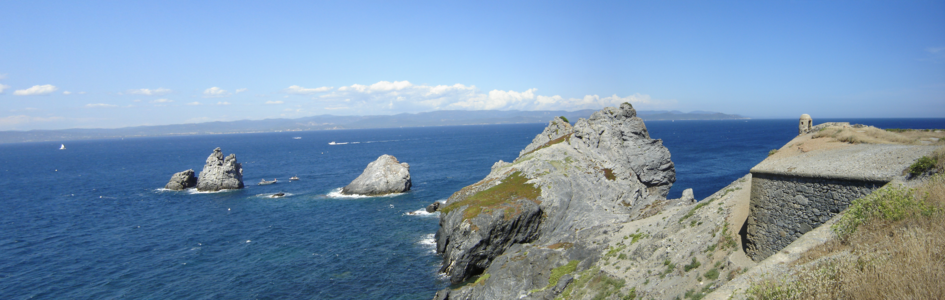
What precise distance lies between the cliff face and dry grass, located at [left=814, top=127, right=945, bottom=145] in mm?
16675

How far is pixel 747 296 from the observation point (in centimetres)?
1245

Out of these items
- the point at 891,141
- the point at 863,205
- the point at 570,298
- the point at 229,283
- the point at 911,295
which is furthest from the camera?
the point at 229,283

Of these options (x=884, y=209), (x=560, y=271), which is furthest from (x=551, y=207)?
(x=884, y=209)

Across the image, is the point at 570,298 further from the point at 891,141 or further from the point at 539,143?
the point at 539,143

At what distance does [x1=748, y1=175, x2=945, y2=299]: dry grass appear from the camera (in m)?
10.3

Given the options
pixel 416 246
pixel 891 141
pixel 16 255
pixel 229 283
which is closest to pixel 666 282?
pixel 891 141

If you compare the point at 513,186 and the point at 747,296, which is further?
the point at 513,186

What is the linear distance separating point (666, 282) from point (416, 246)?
33.0 meters

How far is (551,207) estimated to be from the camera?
46.8 metres

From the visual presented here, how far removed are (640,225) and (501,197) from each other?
17.8m

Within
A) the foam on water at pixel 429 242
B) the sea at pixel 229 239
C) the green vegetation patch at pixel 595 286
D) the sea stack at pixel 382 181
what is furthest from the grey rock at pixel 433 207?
the green vegetation patch at pixel 595 286

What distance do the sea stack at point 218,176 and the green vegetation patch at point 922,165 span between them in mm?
104044

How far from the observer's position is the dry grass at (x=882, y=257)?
33.7 ft

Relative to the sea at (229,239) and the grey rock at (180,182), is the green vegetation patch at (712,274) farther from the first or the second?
the grey rock at (180,182)
